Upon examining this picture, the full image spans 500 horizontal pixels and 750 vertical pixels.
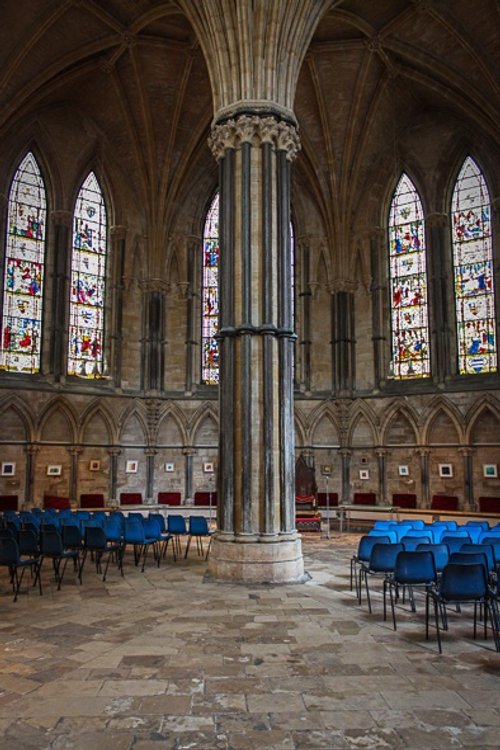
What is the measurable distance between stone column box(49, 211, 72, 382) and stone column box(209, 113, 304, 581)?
10058 mm

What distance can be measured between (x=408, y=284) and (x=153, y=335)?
9.48 m

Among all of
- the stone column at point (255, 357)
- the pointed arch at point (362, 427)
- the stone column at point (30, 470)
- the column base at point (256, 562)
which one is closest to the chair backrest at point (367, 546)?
the column base at point (256, 562)

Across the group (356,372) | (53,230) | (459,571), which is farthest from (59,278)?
(459,571)

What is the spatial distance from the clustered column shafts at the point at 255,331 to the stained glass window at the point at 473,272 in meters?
10.2

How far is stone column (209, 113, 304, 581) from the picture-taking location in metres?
12.0

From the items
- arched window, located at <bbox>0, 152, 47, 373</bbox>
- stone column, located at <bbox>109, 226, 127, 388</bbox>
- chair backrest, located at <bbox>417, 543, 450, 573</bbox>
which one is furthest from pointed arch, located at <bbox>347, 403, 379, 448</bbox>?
chair backrest, located at <bbox>417, 543, 450, 573</bbox>

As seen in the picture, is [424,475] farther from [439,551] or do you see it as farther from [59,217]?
[59,217]

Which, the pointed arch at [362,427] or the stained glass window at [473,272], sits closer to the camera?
the stained glass window at [473,272]

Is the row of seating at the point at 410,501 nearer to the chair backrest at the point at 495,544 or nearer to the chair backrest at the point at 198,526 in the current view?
the chair backrest at the point at 198,526

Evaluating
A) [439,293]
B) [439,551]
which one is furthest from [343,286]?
[439,551]

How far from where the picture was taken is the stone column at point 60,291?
2125cm

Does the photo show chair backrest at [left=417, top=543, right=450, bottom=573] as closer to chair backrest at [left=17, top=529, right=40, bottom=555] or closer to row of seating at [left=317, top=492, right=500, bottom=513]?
chair backrest at [left=17, top=529, right=40, bottom=555]

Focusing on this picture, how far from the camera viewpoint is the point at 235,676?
6.29m

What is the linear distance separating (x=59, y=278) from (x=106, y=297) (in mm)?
1970
